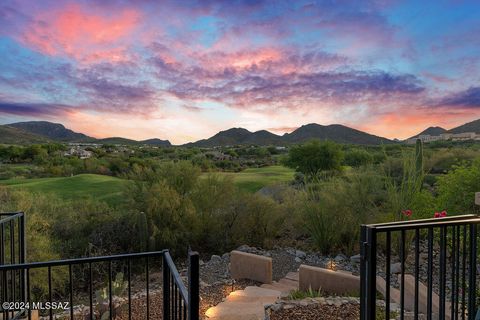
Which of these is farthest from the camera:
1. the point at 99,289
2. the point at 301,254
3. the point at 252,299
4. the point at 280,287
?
the point at 301,254

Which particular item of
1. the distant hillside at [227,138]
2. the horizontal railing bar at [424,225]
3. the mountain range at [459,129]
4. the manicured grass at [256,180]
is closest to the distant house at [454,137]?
the mountain range at [459,129]

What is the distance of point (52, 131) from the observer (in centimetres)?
5650

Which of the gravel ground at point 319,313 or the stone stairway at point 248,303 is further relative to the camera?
the stone stairway at point 248,303

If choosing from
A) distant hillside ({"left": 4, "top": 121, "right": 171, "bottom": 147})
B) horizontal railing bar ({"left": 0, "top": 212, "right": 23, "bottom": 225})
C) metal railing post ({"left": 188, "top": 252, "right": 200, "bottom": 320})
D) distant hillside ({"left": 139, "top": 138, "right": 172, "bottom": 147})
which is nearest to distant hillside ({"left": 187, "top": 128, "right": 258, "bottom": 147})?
distant hillside ({"left": 139, "top": 138, "right": 172, "bottom": 147})

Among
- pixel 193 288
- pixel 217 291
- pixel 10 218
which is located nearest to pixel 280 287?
pixel 217 291

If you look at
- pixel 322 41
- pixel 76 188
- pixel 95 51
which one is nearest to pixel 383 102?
pixel 322 41

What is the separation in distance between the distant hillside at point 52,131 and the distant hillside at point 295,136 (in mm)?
19581

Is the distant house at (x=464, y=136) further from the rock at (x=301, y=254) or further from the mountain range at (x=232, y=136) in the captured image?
the rock at (x=301, y=254)

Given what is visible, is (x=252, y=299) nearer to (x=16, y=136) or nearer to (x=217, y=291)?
(x=217, y=291)

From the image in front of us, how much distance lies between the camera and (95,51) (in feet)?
34.1

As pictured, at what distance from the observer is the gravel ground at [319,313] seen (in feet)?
12.3

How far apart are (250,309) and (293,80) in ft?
38.6

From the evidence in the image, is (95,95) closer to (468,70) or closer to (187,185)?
(187,185)

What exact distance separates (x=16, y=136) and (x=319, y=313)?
5348 centimetres
